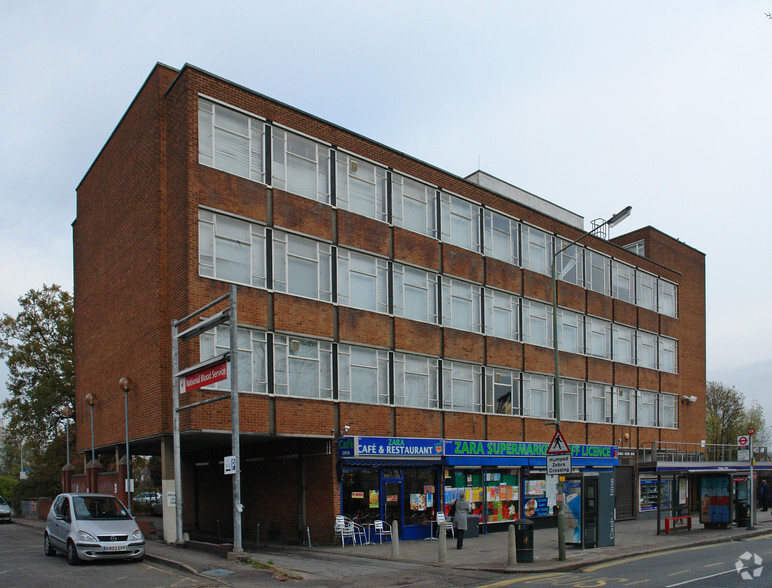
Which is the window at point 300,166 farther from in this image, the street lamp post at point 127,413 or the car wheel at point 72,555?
the car wheel at point 72,555

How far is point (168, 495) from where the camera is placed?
71.6 ft

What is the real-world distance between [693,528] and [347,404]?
15.3 m

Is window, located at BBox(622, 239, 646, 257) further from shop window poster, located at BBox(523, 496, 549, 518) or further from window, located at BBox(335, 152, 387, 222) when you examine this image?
window, located at BBox(335, 152, 387, 222)

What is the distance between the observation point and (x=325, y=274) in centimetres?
2438

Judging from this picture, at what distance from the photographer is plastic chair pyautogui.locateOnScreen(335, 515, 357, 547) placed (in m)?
22.6

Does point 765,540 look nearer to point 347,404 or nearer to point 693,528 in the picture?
point 693,528

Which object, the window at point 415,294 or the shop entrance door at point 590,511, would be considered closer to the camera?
the shop entrance door at point 590,511

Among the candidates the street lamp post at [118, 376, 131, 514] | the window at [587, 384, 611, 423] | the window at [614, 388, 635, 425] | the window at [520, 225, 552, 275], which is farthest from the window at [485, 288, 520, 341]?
the street lamp post at [118, 376, 131, 514]

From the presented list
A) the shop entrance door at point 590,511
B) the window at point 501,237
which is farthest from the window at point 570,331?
the shop entrance door at point 590,511

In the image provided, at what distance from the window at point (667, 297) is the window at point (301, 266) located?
25597 mm

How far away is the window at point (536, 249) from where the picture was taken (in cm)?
3325

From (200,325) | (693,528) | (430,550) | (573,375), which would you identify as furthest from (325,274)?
(693,528)

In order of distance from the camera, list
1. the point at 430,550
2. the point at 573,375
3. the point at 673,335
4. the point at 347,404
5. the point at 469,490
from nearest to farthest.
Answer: the point at 430,550, the point at 347,404, the point at 469,490, the point at 573,375, the point at 673,335

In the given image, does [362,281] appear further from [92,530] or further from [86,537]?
[86,537]
